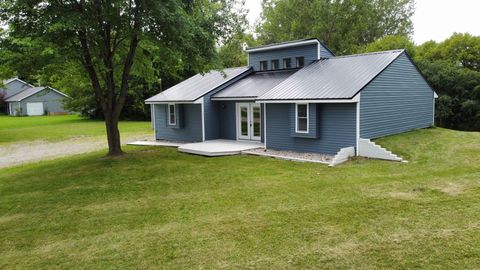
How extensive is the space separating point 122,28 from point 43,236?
7.86 meters

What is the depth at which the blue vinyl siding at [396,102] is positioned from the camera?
12754mm

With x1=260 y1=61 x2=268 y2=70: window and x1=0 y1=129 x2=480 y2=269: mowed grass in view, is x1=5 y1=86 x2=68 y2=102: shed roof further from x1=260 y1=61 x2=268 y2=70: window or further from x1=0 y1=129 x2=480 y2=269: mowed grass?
x1=0 y1=129 x2=480 y2=269: mowed grass

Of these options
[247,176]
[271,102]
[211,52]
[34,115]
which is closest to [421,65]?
[271,102]

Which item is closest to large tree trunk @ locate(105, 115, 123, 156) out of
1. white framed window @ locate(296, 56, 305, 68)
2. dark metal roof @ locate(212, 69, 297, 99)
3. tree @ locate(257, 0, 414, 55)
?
dark metal roof @ locate(212, 69, 297, 99)

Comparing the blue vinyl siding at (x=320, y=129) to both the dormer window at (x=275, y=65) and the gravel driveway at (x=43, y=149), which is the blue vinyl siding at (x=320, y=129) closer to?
the dormer window at (x=275, y=65)

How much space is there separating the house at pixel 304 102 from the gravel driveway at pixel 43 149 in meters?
3.88

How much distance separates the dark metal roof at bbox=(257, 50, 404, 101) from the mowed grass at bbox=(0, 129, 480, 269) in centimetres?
265

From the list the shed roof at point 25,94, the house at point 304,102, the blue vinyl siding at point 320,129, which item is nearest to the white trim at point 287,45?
the house at point 304,102

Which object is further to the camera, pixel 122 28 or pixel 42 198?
pixel 122 28

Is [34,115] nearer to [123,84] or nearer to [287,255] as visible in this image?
[123,84]

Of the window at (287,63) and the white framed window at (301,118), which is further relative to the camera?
the window at (287,63)

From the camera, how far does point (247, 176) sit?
10.4 metres

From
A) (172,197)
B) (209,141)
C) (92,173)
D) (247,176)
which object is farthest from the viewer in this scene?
(209,141)

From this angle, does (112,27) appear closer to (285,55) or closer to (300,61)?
(285,55)
